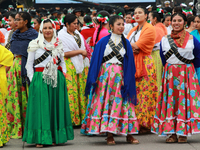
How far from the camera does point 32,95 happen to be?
6.11 meters

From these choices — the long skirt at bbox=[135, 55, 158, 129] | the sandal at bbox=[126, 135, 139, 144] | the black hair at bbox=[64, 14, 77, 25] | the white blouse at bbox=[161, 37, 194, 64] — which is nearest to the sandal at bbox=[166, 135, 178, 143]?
the sandal at bbox=[126, 135, 139, 144]

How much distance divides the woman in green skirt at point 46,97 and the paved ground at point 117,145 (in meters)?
0.16

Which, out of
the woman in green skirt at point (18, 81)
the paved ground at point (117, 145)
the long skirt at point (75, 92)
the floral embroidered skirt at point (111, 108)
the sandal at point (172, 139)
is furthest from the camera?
the long skirt at point (75, 92)

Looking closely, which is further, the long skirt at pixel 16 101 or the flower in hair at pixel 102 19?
the flower in hair at pixel 102 19

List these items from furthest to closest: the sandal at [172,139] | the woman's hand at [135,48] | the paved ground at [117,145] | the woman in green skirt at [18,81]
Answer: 1. the woman's hand at [135,48]
2. the woman in green skirt at [18,81]
3. the sandal at [172,139]
4. the paved ground at [117,145]

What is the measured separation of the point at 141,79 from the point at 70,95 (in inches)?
56.0

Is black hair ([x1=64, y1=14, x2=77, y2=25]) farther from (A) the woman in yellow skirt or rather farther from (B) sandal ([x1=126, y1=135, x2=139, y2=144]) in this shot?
(B) sandal ([x1=126, y1=135, x2=139, y2=144])

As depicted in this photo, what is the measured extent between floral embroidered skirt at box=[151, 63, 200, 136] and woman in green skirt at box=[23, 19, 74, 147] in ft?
4.92

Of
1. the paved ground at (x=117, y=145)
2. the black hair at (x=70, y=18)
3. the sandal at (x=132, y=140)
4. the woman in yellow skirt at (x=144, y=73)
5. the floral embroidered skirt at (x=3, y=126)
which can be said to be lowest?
the paved ground at (x=117, y=145)

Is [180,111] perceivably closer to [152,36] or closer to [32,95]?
[152,36]

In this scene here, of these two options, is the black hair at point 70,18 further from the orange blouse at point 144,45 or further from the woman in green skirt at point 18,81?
the orange blouse at point 144,45

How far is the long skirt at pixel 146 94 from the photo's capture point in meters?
7.20

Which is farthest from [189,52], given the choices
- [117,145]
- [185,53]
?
[117,145]

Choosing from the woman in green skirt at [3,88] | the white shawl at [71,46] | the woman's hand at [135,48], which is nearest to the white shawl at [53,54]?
the woman in green skirt at [3,88]
